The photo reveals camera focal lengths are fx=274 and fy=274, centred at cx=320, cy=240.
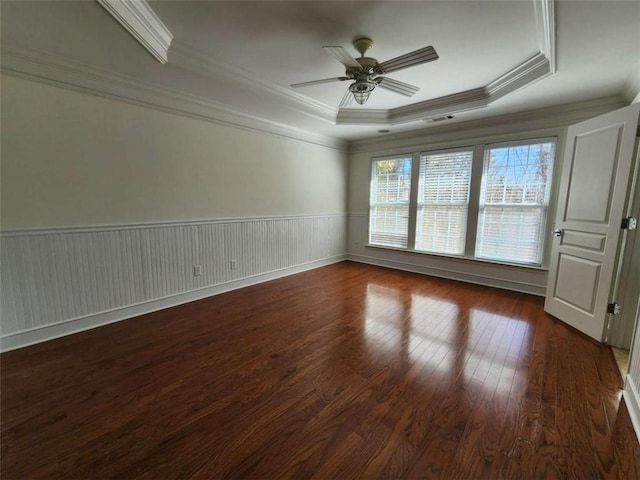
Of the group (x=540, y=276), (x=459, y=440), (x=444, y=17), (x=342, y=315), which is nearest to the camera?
(x=459, y=440)

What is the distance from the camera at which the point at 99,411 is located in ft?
5.40

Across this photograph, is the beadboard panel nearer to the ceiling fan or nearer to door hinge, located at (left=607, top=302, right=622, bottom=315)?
door hinge, located at (left=607, top=302, right=622, bottom=315)

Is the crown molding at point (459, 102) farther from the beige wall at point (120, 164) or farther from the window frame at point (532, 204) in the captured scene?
the beige wall at point (120, 164)

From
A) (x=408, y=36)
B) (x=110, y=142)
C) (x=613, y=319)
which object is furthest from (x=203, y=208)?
(x=613, y=319)

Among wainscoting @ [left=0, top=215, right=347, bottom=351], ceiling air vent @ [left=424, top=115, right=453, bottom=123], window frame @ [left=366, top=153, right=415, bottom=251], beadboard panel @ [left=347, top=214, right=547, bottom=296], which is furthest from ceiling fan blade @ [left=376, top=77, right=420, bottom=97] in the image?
beadboard panel @ [left=347, top=214, right=547, bottom=296]

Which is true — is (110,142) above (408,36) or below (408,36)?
below

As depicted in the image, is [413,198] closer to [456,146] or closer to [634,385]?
[456,146]

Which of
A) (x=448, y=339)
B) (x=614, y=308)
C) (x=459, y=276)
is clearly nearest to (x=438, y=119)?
(x=459, y=276)

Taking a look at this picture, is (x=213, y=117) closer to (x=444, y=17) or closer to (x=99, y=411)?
(x=444, y=17)

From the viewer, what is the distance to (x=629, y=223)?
234 cm

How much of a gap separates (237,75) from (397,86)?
1.62 meters

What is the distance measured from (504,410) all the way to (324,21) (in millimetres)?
2916

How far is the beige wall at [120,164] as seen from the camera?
2229 mm

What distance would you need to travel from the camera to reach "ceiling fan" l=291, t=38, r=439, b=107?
6.66 ft
